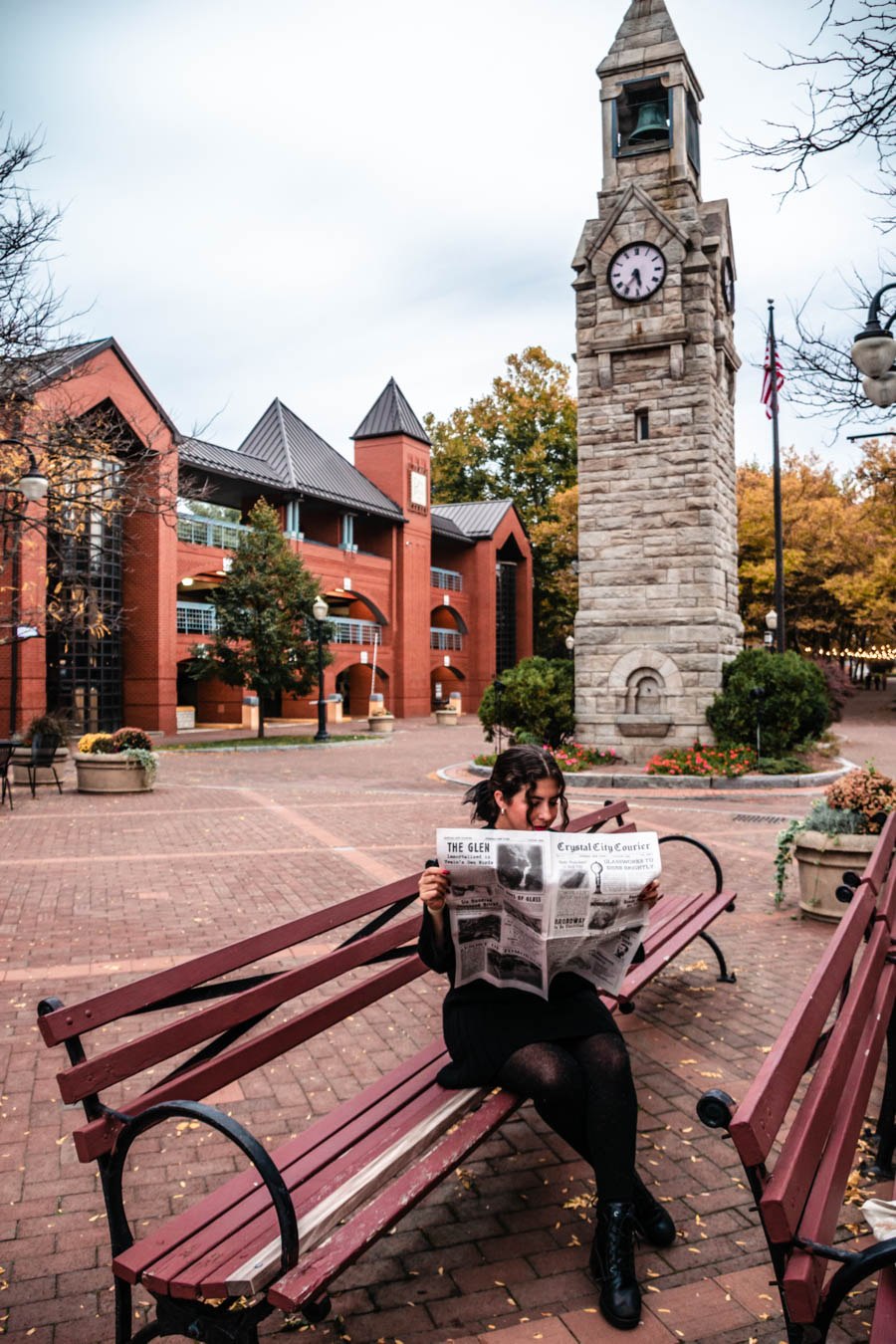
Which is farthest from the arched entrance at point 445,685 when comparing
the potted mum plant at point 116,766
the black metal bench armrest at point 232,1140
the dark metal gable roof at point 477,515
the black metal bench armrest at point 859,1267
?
the black metal bench armrest at point 859,1267

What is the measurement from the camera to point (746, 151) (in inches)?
204

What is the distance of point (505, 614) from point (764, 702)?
36.3m

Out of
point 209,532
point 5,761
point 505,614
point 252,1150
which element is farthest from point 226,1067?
point 505,614

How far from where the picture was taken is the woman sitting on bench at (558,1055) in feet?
8.82

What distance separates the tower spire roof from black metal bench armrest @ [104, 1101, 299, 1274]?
58.2 feet

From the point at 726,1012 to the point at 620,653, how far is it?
37.0 ft

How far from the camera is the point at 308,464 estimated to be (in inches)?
1481

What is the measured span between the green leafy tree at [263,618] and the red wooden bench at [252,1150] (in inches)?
951

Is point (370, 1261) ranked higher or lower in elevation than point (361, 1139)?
lower

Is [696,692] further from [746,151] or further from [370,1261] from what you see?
[370,1261]

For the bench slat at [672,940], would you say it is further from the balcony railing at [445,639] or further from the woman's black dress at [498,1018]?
the balcony railing at [445,639]

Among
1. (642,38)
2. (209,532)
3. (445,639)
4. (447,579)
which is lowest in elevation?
(445,639)

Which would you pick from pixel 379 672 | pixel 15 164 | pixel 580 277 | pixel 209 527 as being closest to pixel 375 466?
pixel 379 672

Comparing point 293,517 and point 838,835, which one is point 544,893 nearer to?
point 838,835
